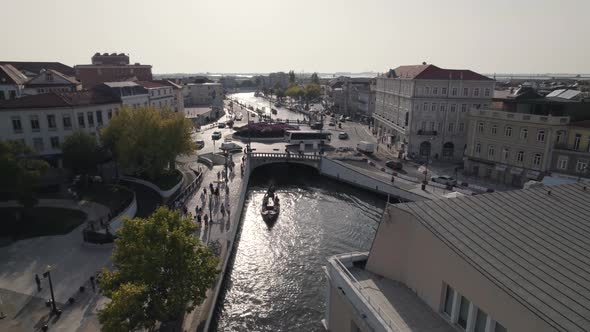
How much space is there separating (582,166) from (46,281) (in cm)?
6287

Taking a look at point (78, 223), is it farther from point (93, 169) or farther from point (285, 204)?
point (285, 204)

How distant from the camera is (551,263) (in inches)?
557

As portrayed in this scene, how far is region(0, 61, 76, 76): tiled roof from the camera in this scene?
88.3 m

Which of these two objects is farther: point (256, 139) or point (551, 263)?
point (256, 139)

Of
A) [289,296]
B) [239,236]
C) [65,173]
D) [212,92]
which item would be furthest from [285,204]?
[212,92]

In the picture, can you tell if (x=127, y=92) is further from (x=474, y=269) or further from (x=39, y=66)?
(x=474, y=269)

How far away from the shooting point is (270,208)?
2137 inches

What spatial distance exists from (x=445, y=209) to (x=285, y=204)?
42.1m

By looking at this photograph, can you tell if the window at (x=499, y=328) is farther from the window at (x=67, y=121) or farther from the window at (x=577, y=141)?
the window at (x=67, y=121)

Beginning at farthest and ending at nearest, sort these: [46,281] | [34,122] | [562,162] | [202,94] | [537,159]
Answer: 1. [202,94]
2. [34,122]
3. [537,159]
4. [562,162]
5. [46,281]

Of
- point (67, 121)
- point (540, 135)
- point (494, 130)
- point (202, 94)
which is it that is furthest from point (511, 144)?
point (202, 94)

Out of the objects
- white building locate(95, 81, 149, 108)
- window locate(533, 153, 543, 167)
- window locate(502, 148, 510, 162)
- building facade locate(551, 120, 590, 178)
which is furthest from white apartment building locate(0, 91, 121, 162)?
building facade locate(551, 120, 590, 178)

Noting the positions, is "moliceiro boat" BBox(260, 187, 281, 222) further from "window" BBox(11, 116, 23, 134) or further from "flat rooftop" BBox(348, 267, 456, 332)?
"window" BBox(11, 116, 23, 134)

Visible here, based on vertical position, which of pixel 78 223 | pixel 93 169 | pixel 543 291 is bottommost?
pixel 78 223
